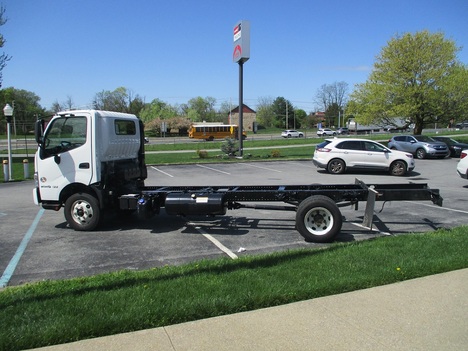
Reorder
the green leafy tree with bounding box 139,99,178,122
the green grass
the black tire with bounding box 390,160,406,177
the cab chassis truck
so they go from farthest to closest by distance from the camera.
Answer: the green leafy tree with bounding box 139,99,178,122, the black tire with bounding box 390,160,406,177, the cab chassis truck, the green grass

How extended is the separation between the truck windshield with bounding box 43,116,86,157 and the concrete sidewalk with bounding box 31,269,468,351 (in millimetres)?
5139

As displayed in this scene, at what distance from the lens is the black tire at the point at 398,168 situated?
59.9 feet

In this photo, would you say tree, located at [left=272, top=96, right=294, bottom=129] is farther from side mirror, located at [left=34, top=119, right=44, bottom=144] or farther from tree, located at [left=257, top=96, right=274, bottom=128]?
side mirror, located at [left=34, top=119, right=44, bottom=144]

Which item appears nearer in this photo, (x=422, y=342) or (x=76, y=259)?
(x=422, y=342)

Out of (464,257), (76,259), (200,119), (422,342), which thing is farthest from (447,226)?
(200,119)

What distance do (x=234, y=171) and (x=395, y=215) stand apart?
1193 centimetres

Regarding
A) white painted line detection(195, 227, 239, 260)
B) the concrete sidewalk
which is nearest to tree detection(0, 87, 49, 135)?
white painted line detection(195, 227, 239, 260)

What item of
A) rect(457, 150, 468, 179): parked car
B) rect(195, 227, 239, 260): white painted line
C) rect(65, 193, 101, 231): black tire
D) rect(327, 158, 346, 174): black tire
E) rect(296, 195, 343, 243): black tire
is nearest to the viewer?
rect(195, 227, 239, 260): white painted line

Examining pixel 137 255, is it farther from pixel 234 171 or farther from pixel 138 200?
pixel 234 171

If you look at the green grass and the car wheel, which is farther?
the car wheel

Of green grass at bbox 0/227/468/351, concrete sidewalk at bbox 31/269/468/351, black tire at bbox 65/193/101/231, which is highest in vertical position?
black tire at bbox 65/193/101/231

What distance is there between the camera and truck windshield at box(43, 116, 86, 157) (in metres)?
7.79

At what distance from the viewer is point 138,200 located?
7.82m

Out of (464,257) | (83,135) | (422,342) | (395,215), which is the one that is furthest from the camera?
(395,215)
